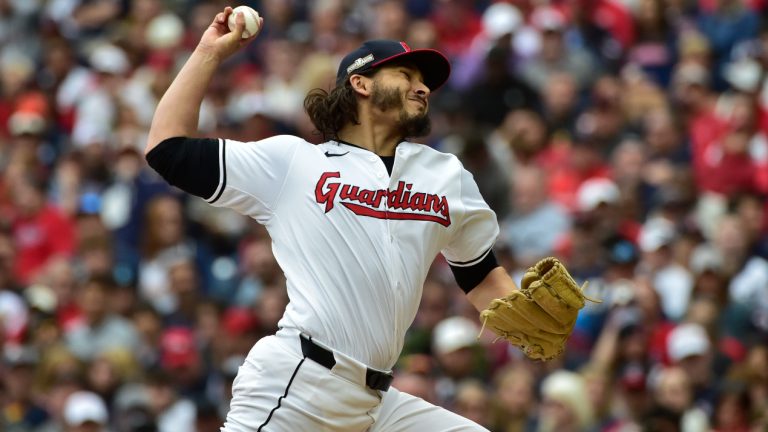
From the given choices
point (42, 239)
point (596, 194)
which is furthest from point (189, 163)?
point (42, 239)

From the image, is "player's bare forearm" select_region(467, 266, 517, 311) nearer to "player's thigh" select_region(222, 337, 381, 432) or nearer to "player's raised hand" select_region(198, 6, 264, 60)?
"player's thigh" select_region(222, 337, 381, 432)

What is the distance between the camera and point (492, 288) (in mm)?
5543

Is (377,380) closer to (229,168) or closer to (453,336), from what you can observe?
(229,168)

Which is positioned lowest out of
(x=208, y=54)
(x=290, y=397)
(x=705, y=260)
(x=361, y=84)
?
(x=705, y=260)

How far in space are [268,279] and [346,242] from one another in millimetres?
5393

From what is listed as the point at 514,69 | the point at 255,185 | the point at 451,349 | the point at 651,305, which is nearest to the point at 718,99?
the point at 514,69

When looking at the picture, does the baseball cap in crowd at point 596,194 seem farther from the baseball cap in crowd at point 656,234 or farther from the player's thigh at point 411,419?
the player's thigh at point 411,419

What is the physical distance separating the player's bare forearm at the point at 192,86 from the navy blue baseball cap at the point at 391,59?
0.44 meters

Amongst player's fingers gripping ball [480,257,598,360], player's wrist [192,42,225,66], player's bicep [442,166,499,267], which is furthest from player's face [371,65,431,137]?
player's fingers gripping ball [480,257,598,360]

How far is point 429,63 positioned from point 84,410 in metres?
4.86

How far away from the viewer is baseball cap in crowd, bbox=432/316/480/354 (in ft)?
29.5

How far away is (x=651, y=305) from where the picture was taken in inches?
354

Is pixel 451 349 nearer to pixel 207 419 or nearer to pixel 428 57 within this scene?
pixel 207 419

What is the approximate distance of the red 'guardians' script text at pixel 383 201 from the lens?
513cm
